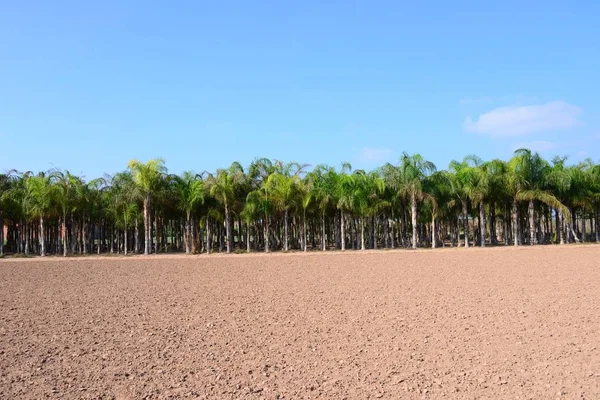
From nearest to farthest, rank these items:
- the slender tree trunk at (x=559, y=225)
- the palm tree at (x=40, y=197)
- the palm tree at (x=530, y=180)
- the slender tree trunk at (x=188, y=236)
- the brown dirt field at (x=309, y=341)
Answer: the brown dirt field at (x=309, y=341) → the palm tree at (x=40, y=197) → the palm tree at (x=530, y=180) → the slender tree trunk at (x=188, y=236) → the slender tree trunk at (x=559, y=225)

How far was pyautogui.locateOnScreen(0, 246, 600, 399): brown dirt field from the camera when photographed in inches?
235

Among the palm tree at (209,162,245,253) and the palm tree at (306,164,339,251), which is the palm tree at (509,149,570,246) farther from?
the palm tree at (209,162,245,253)

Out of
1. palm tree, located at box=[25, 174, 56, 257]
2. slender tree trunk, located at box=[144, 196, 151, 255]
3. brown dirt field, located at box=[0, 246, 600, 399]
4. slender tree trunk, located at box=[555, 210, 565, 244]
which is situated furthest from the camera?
slender tree trunk, located at box=[555, 210, 565, 244]

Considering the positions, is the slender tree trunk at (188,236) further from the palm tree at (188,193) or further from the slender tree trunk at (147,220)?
the slender tree trunk at (147,220)

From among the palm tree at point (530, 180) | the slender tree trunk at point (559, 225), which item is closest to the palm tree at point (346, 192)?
the palm tree at point (530, 180)

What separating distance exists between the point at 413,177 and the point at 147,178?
739 inches

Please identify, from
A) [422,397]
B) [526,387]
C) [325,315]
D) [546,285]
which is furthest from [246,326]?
[546,285]

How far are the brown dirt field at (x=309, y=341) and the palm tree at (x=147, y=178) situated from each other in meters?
20.5

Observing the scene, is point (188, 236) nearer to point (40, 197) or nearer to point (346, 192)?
point (40, 197)

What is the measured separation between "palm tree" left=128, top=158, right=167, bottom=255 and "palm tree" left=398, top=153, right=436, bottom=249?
17.1 metres

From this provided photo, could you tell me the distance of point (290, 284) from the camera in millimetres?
15406

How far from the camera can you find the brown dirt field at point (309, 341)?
596 centimetres

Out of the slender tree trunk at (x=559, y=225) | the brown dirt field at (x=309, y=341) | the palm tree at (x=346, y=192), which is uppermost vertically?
the palm tree at (x=346, y=192)

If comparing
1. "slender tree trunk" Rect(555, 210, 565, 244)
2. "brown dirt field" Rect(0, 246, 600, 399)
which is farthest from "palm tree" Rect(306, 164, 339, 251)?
"brown dirt field" Rect(0, 246, 600, 399)
